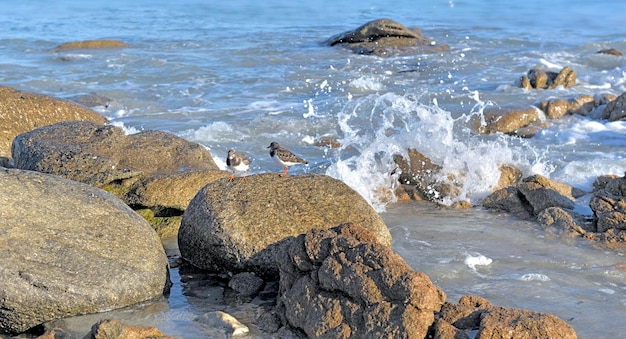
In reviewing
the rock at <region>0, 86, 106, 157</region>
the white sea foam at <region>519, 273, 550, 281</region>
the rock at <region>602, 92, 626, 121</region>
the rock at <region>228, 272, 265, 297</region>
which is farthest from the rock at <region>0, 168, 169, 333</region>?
the rock at <region>602, 92, 626, 121</region>

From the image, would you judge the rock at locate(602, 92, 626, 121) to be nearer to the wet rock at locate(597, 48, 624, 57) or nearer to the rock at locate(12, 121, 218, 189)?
the wet rock at locate(597, 48, 624, 57)

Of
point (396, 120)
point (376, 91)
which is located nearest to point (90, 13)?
point (376, 91)

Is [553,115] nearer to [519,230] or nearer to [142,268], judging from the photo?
[519,230]

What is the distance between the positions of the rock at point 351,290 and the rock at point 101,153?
2.92 meters

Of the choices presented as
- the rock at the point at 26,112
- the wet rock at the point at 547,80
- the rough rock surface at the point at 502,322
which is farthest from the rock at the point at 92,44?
the rough rock surface at the point at 502,322

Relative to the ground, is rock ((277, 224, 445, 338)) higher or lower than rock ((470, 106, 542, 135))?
higher

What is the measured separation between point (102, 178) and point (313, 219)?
8.13 ft

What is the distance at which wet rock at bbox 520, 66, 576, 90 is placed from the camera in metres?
15.8

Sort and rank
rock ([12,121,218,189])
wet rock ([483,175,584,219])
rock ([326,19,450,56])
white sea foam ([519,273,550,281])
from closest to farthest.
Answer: white sea foam ([519,273,550,281]) → rock ([12,121,218,189]) → wet rock ([483,175,584,219]) → rock ([326,19,450,56])

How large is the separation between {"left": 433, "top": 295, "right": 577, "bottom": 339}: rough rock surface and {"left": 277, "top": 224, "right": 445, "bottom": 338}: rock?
14cm

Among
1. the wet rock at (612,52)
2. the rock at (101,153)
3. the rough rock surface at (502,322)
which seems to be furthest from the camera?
the wet rock at (612,52)

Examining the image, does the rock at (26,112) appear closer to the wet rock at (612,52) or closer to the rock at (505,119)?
the rock at (505,119)

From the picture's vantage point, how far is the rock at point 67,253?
5.28 m

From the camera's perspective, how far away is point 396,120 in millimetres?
12688
